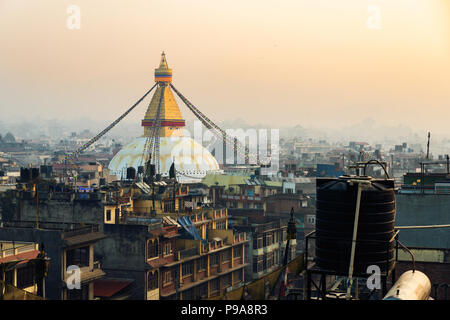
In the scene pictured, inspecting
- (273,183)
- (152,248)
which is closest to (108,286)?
(152,248)

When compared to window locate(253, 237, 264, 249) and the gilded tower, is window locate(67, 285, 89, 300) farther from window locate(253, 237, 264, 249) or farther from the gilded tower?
the gilded tower

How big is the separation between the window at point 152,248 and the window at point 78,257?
244 inches

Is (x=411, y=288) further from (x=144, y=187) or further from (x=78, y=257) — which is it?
(x=144, y=187)

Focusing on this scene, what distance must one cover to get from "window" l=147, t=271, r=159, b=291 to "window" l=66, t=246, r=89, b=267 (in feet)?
19.6


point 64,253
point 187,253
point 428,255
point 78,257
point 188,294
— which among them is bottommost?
point 188,294

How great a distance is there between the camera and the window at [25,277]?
36.8 metres

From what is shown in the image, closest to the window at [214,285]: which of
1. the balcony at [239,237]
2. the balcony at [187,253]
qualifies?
the balcony at [187,253]

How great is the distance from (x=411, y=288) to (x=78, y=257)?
30.9m

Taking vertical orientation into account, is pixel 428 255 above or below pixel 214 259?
above

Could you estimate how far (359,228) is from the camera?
720 inches

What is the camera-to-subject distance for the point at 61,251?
4294cm

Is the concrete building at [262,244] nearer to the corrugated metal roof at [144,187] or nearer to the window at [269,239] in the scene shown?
the window at [269,239]

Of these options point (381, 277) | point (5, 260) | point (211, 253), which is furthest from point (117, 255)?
point (381, 277)

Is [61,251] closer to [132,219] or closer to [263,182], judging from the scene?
[132,219]
